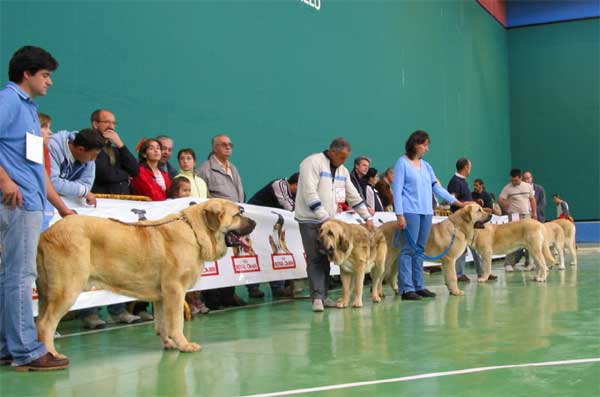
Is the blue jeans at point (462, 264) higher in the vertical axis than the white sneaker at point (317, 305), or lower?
higher

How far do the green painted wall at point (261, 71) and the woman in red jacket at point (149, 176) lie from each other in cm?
123

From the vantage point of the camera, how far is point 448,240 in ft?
27.1

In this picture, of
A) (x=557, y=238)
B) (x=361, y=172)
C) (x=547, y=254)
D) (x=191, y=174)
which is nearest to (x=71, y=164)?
(x=191, y=174)

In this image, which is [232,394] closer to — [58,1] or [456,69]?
[58,1]

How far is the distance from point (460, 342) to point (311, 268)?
251cm

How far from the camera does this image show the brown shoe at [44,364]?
404 centimetres

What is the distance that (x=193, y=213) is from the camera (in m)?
4.90

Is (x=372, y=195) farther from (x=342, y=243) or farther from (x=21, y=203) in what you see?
(x=21, y=203)

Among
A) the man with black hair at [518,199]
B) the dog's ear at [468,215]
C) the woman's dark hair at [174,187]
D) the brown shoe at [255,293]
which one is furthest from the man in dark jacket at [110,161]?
the man with black hair at [518,199]

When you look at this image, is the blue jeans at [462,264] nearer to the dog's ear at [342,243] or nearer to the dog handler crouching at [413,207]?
the dog handler crouching at [413,207]

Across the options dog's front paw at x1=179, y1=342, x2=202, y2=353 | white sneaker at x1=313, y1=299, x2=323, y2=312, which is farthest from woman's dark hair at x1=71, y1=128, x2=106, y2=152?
white sneaker at x1=313, y1=299, x2=323, y2=312

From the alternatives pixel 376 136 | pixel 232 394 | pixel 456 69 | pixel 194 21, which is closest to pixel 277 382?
pixel 232 394

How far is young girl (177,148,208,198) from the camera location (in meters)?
7.23

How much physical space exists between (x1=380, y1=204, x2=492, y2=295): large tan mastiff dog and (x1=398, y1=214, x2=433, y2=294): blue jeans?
0.61 ft
